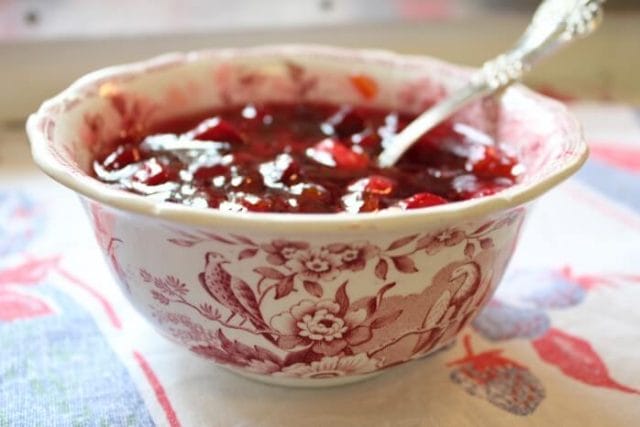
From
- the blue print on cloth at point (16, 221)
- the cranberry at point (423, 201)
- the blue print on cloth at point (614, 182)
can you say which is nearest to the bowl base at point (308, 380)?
the cranberry at point (423, 201)

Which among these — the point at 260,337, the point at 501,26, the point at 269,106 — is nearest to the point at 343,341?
the point at 260,337

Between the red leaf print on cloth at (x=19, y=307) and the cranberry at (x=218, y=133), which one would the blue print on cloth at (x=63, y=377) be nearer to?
the red leaf print on cloth at (x=19, y=307)

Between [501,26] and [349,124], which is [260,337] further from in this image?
[501,26]

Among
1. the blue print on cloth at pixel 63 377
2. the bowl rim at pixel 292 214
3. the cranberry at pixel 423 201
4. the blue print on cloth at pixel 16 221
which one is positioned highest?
the bowl rim at pixel 292 214

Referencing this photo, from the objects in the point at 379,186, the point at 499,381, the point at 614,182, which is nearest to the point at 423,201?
the point at 379,186

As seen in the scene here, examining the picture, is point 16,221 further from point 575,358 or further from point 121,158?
point 575,358

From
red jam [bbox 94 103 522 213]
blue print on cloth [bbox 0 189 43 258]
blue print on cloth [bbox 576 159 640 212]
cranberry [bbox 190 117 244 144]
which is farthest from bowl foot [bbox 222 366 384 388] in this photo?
blue print on cloth [bbox 576 159 640 212]
